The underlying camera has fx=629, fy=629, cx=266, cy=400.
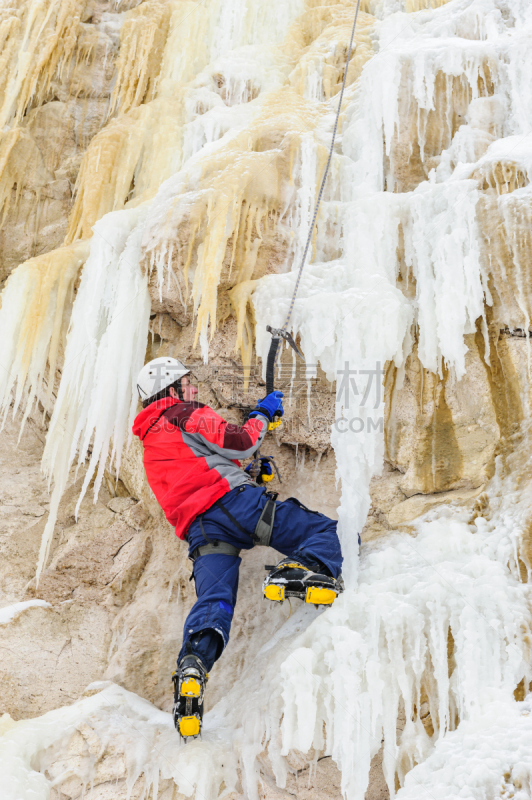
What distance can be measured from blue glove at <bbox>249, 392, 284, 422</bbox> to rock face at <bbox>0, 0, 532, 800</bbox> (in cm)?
52

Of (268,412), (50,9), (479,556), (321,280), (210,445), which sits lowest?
(479,556)

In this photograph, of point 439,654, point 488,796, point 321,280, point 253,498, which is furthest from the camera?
point 321,280

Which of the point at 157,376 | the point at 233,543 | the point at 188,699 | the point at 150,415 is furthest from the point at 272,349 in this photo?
the point at 188,699

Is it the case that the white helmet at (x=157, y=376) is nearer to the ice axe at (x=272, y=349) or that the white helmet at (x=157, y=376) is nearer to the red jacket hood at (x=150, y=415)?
the red jacket hood at (x=150, y=415)

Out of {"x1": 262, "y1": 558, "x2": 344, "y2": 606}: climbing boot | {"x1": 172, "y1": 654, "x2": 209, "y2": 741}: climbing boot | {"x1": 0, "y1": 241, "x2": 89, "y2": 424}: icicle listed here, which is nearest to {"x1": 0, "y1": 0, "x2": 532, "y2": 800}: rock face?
{"x1": 0, "y1": 241, "x2": 89, "y2": 424}: icicle

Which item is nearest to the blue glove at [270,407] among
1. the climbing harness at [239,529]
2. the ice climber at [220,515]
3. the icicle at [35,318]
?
the ice climber at [220,515]

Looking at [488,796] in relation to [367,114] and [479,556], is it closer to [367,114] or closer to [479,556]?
[479,556]

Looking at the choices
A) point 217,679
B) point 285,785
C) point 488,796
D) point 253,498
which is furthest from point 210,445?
point 488,796

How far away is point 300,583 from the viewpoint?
306cm

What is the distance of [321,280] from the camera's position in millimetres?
4371

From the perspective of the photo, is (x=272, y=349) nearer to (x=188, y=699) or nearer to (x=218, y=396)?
(x=218, y=396)

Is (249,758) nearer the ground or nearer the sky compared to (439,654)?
nearer the ground

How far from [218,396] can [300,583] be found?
6.46ft

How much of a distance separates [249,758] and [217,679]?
0.84 metres
